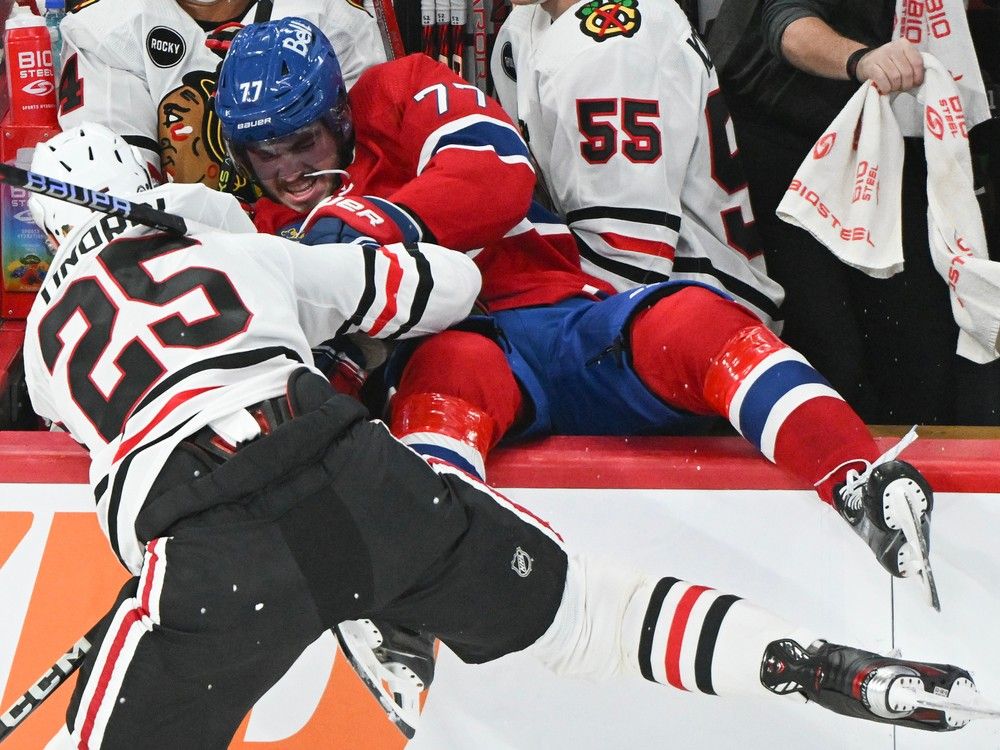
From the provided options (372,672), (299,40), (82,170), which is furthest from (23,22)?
(372,672)

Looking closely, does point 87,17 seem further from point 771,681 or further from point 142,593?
point 771,681

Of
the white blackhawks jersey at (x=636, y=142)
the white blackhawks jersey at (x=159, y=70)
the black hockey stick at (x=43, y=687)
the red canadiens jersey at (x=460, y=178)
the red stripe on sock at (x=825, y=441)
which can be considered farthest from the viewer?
the white blackhawks jersey at (x=159, y=70)

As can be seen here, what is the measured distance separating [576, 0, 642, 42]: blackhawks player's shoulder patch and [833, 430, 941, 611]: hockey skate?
924 mm

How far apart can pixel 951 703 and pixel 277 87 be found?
1.34m

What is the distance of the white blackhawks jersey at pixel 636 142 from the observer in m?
2.26

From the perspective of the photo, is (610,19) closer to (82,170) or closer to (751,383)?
(751,383)

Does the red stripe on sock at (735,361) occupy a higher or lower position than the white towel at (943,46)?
lower

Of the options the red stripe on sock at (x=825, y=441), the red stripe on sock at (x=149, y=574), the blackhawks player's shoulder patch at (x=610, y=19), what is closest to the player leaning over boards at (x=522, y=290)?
the red stripe on sock at (x=825, y=441)

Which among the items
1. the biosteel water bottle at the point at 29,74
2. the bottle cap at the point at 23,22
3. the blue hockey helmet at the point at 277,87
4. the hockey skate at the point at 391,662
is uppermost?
the blue hockey helmet at the point at 277,87

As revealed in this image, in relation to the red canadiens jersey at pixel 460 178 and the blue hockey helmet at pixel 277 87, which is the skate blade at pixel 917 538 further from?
the blue hockey helmet at pixel 277 87

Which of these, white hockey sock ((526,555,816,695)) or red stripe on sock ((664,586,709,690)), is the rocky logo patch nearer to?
white hockey sock ((526,555,816,695))

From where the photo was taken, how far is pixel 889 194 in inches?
86.7

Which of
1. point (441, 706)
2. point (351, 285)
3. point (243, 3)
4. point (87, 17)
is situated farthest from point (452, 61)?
point (441, 706)

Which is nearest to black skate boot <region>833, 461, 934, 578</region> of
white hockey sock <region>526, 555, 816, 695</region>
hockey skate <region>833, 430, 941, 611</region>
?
hockey skate <region>833, 430, 941, 611</region>
